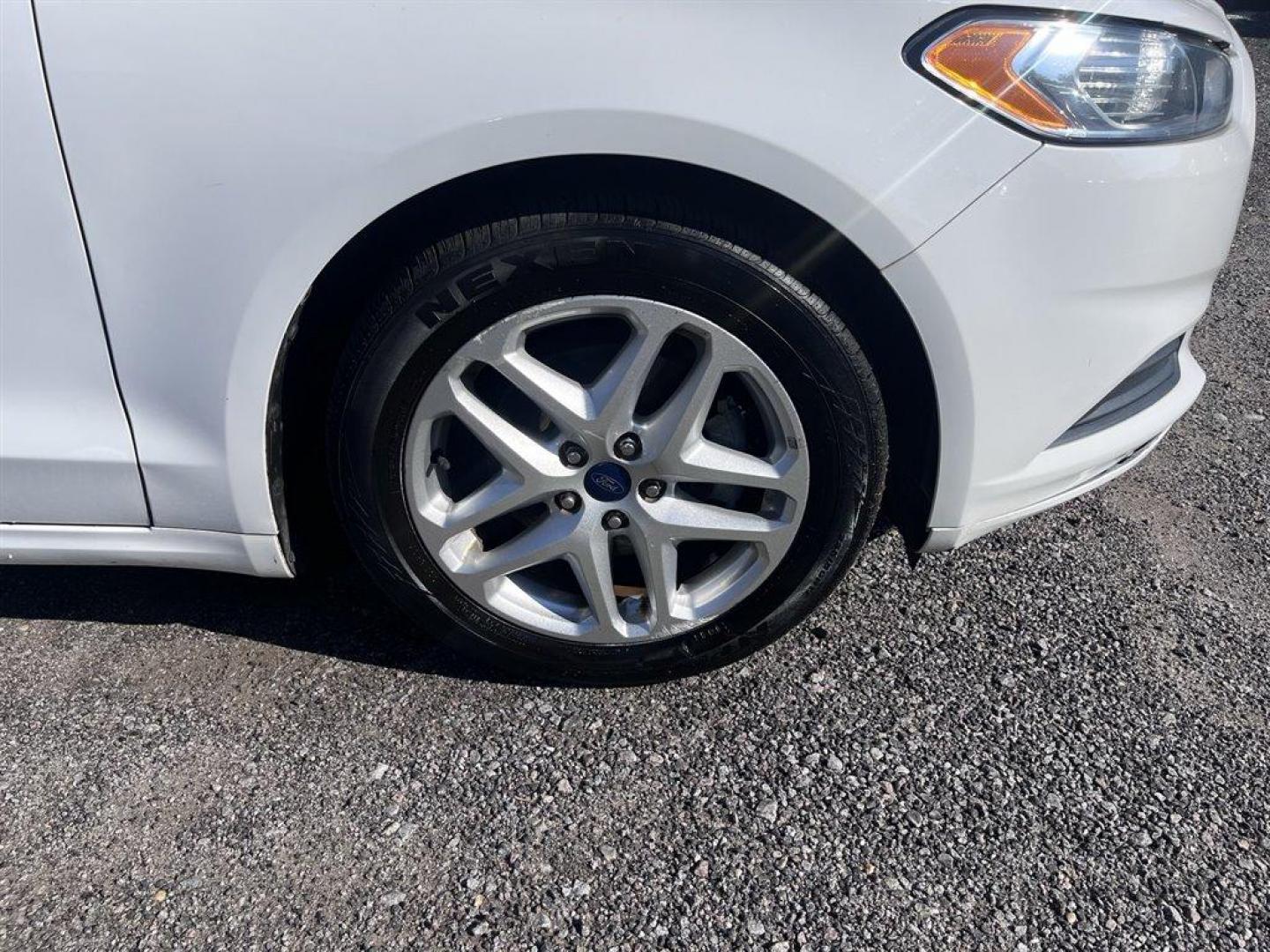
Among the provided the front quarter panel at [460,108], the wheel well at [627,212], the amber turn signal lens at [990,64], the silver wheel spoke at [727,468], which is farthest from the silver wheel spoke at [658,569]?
the amber turn signal lens at [990,64]

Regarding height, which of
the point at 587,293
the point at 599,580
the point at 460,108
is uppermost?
the point at 460,108

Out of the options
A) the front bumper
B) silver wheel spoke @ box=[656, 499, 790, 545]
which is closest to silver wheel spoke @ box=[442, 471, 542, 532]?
silver wheel spoke @ box=[656, 499, 790, 545]

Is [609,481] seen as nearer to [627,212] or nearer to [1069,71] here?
[627,212]

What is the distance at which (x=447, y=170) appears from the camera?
1708 mm

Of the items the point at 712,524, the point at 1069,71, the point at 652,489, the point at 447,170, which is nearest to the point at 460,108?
the point at 447,170

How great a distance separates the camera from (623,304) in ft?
5.99

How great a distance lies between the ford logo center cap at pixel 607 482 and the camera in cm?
195

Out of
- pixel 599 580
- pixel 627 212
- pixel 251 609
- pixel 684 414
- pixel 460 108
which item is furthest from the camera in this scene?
pixel 251 609

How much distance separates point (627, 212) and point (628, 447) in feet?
1.29

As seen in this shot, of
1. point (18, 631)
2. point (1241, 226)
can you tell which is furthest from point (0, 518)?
point (1241, 226)

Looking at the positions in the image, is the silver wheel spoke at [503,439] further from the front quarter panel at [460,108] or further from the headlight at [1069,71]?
the headlight at [1069,71]

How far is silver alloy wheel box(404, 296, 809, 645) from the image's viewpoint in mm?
1867

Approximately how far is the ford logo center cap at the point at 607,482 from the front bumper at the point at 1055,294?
552mm

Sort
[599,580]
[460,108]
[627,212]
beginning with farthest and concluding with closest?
[599,580], [627,212], [460,108]
